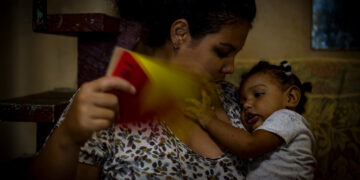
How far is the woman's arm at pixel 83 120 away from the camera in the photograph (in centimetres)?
49

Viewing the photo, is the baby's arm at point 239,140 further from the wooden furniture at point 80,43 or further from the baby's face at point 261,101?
the wooden furniture at point 80,43

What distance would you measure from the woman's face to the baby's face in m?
0.23

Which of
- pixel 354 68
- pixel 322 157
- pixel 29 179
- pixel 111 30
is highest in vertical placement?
pixel 111 30

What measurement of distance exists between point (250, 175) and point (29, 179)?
2.27ft

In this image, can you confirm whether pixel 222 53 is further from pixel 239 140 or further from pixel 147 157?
pixel 147 157

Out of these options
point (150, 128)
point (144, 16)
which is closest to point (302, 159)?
point (150, 128)

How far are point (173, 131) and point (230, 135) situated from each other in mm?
188

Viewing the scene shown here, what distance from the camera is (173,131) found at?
872 mm

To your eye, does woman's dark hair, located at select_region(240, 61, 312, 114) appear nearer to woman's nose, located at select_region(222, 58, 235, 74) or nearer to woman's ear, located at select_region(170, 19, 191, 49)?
woman's nose, located at select_region(222, 58, 235, 74)

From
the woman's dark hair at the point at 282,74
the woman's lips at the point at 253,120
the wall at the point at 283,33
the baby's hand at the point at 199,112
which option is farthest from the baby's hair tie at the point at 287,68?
the wall at the point at 283,33

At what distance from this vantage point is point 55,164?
0.57 meters

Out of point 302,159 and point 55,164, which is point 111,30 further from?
point 302,159

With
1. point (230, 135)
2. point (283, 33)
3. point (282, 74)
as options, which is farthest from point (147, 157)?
point (283, 33)

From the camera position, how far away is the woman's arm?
1.62 ft
